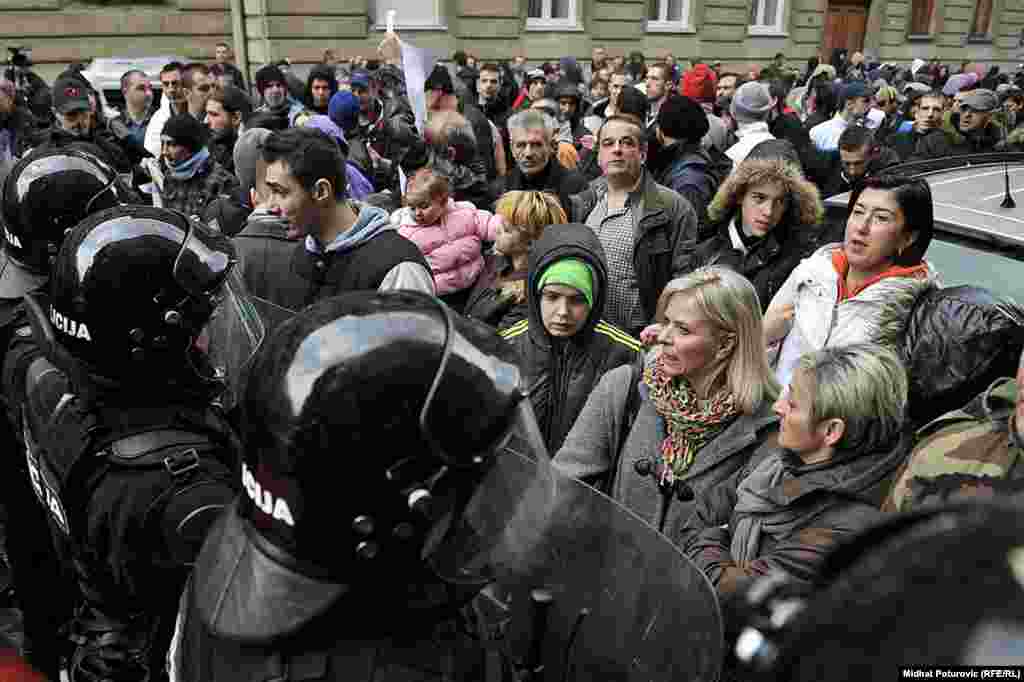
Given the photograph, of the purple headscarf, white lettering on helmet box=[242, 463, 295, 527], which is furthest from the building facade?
white lettering on helmet box=[242, 463, 295, 527]

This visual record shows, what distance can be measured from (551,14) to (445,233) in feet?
51.5

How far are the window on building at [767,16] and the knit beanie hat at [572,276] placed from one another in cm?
2044

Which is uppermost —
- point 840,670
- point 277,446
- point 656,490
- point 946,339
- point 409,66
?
point 409,66

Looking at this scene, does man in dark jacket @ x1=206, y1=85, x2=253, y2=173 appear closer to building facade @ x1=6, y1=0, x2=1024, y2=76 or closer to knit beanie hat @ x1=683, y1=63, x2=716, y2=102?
knit beanie hat @ x1=683, y1=63, x2=716, y2=102

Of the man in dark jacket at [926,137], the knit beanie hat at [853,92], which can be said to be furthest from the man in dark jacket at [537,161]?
the knit beanie hat at [853,92]

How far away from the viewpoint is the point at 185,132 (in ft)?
16.5

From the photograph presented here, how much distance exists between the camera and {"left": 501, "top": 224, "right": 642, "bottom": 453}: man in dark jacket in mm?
2910

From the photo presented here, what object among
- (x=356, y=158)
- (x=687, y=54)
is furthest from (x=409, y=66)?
(x=687, y=54)

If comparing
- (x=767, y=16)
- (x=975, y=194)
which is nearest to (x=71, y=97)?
(x=975, y=194)

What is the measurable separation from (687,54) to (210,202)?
17100 millimetres

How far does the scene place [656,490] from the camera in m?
2.29

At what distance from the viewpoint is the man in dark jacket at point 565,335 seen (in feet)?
9.55

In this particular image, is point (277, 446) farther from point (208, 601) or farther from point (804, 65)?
→ point (804, 65)

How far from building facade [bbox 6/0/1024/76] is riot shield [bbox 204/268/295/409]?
14503 mm
